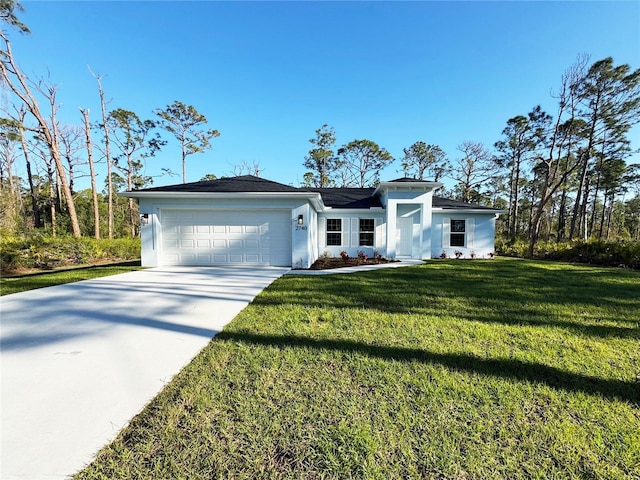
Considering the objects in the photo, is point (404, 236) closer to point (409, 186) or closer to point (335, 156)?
point (409, 186)

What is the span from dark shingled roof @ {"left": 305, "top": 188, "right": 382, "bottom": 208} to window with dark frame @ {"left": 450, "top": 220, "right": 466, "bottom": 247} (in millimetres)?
4404

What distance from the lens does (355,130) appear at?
85.4 ft

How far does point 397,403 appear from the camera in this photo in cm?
198

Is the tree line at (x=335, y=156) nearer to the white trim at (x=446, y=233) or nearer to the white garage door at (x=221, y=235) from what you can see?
the white trim at (x=446, y=233)

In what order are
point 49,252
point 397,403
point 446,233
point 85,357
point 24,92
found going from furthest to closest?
point 24,92, point 446,233, point 49,252, point 85,357, point 397,403

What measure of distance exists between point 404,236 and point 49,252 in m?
16.2

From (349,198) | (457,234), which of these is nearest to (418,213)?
(457,234)

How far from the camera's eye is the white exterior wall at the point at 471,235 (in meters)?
13.6

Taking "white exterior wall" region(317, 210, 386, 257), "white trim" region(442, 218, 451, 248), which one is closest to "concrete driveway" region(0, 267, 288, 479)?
"white exterior wall" region(317, 210, 386, 257)

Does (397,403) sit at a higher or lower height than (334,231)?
lower

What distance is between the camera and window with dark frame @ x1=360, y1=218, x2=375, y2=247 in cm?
1241

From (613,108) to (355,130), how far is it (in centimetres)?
1829

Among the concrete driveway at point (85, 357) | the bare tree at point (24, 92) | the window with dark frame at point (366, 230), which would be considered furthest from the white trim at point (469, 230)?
the bare tree at point (24, 92)

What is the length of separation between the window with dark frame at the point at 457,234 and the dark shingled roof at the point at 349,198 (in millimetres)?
4404
